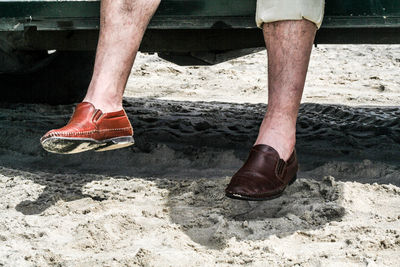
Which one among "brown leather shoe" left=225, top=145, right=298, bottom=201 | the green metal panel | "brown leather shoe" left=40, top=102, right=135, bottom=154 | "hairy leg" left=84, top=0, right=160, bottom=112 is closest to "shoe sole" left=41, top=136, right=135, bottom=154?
"brown leather shoe" left=40, top=102, right=135, bottom=154

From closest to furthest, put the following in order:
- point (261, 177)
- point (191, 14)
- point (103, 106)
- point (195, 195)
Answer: point (261, 177) < point (103, 106) < point (195, 195) < point (191, 14)

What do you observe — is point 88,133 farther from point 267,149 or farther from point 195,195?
point 267,149

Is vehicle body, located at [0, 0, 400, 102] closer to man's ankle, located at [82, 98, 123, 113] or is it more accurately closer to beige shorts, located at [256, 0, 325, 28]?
beige shorts, located at [256, 0, 325, 28]

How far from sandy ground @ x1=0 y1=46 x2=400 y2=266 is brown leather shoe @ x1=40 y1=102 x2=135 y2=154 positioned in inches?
8.6

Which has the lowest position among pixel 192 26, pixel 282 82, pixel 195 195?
pixel 195 195

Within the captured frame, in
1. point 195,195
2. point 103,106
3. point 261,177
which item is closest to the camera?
point 261,177

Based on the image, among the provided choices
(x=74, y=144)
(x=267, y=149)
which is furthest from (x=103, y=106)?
(x=267, y=149)

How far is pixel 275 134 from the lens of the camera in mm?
1846

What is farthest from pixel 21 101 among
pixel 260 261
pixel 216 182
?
pixel 260 261

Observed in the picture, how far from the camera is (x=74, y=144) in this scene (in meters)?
1.78

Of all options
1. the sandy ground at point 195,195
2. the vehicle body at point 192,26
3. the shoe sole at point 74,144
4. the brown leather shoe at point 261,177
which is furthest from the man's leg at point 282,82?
the shoe sole at point 74,144

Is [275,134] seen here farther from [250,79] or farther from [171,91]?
[250,79]

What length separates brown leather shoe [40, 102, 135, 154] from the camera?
1.76 m

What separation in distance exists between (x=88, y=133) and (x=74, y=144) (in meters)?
0.06
